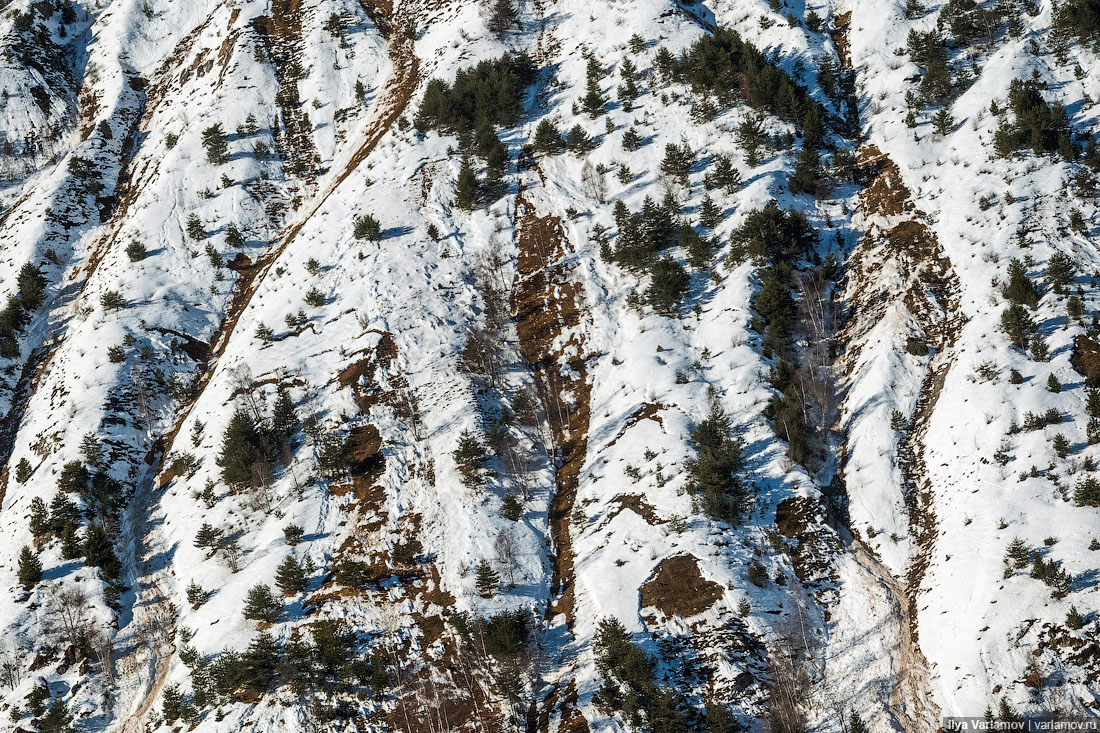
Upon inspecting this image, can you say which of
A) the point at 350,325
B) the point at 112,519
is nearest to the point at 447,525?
the point at 350,325

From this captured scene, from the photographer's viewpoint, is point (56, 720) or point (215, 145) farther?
point (215, 145)

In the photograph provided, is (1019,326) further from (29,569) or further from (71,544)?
(29,569)

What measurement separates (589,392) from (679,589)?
1155cm

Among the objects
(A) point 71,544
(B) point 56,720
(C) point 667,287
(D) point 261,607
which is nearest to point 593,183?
(C) point 667,287

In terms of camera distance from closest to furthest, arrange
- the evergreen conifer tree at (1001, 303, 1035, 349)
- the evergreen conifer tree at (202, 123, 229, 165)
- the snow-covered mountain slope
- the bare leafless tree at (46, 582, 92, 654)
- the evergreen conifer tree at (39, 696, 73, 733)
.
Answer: the snow-covered mountain slope < the evergreen conifer tree at (39, 696, 73, 733) < the evergreen conifer tree at (1001, 303, 1035, 349) < the bare leafless tree at (46, 582, 92, 654) < the evergreen conifer tree at (202, 123, 229, 165)

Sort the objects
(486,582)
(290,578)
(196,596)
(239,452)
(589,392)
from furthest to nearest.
Answer: (589,392)
(239,452)
(196,596)
(290,578)
(486,582)

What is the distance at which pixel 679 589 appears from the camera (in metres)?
27.4

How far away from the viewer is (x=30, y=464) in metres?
37.1

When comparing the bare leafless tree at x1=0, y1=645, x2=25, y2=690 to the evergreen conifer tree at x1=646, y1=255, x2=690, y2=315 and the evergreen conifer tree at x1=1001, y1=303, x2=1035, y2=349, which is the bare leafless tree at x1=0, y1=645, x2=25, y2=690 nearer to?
the evergreen conifer tree at x1=646, y1=255, x2=690, y2=315

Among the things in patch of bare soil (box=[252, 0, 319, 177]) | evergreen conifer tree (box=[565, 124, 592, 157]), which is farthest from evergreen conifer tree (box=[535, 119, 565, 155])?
patch of bare soil (box=[252, 0, 319, 177])

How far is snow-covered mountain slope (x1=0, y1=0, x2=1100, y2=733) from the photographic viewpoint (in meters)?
25.6

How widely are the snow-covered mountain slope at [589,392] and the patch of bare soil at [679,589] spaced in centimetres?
12

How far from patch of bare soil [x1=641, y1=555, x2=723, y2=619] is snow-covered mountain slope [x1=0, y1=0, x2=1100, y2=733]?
12 centimetres

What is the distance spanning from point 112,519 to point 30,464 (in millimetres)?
6614
